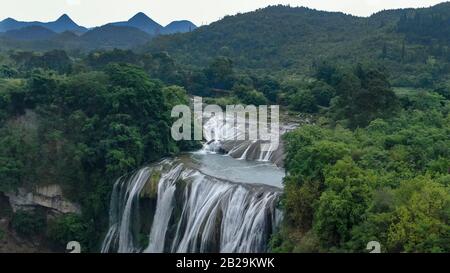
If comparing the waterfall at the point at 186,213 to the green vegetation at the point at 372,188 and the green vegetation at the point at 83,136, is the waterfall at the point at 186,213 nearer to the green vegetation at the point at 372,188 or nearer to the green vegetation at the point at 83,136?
the green vegetation at the point at 83,136

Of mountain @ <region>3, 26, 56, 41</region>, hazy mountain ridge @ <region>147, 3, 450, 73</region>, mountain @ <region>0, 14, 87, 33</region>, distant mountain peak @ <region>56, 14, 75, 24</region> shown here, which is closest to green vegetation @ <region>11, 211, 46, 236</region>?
hazy mountain ridge @ <region>147, 3, 450, 73</region>

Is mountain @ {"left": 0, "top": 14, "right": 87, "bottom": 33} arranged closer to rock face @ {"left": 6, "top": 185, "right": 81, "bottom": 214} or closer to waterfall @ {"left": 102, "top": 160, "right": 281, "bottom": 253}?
rock face @ {"left": 6, "top": 185, "right": 81, "bottom": 214}

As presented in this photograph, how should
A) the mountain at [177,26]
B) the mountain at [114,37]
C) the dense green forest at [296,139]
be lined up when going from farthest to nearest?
the mountain at [177,26]
the mountain at [114,37]
the dense green forest at [296,139]

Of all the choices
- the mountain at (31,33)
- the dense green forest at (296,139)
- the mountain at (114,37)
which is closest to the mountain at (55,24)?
the mountain at (31,33)

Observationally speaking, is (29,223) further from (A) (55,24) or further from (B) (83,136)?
(A) (55,24)

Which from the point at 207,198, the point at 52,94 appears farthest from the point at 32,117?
the point at 207,198
